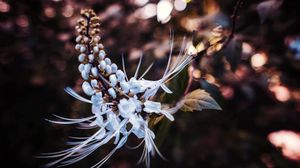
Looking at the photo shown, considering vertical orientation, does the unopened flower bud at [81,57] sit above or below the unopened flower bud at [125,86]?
above

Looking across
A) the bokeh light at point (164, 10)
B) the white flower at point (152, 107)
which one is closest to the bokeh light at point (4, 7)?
the bokeh light at point (164, 10)

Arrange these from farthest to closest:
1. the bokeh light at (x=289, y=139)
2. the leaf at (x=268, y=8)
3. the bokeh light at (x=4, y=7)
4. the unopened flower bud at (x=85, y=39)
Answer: the bokeh light at (x=289, y=139) → the bokeh light at (x=4, y=7) → the leaf at (x=268, y=8) → the unopened flower bud at (x=85, y=39)

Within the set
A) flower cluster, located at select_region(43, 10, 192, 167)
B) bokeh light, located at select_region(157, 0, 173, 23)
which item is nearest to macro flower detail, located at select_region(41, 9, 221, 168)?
flower cluster, located at select_region(43, 10, 192, 167)

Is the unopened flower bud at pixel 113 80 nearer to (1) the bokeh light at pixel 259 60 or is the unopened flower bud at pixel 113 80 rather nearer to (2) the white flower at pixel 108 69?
(2) the white flower at pixel 108 69

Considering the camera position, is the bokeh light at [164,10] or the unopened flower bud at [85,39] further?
the bokeh light at [164,10]

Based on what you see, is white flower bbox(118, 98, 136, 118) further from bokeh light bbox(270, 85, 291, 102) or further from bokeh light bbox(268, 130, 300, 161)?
bokeh light bbox(268, 130, 300, 161)

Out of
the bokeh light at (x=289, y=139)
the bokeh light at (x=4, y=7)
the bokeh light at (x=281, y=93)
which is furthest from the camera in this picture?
the bokeh light at (x=289, y=139)

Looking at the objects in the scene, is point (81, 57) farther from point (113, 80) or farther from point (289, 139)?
point (289, 139)
